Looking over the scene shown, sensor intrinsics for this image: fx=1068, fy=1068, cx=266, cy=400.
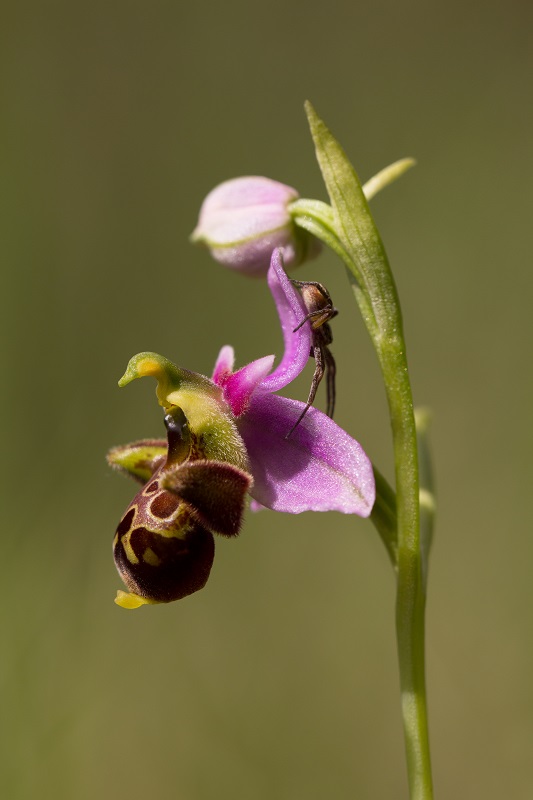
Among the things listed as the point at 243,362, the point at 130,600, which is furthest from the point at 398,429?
the point at 243,362

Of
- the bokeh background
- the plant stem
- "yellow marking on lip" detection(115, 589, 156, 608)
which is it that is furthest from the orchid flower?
the bokeh background

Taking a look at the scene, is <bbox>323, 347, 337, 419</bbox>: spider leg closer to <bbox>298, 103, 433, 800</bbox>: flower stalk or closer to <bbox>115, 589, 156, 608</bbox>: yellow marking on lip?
<bbox>298, 103, 433, 800</bbox>: flower stalk

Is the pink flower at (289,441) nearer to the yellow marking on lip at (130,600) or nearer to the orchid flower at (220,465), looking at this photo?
the orchid flower at (220,465)

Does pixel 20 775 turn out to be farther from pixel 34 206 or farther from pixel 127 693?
pixel 34 206

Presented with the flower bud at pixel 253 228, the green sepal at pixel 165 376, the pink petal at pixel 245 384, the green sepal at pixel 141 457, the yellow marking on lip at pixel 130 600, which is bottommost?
the yellow marking on lip at pixel 130 600

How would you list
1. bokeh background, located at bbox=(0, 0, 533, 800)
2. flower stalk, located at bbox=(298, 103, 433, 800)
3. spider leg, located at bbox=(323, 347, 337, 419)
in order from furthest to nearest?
bokeh background, located at bbox=(0, 0, 533, 800), spider leg, located at bbox=(323, 347, 337, 419), flower stalk, located at bbox=(298, 103, 433, 800)

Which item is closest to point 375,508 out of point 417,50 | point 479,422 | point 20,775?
point 20,775

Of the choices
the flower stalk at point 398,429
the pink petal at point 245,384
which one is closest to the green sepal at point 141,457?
the pink petal at point 245,384
